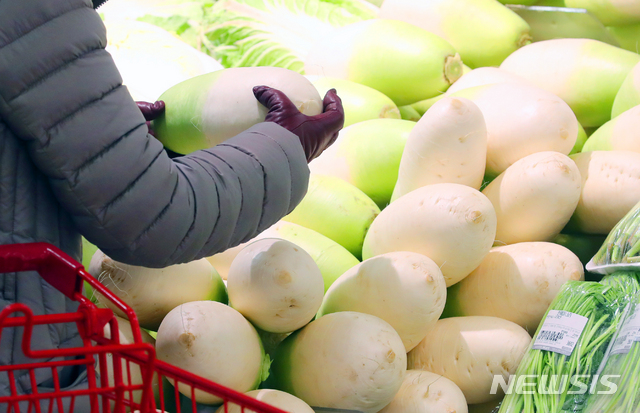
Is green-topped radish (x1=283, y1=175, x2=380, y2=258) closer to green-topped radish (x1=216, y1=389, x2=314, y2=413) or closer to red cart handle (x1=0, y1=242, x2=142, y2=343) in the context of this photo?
green-topped radish (x1=216, y1=389, x2=314, y2=413)

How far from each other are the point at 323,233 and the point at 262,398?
1.95 feet

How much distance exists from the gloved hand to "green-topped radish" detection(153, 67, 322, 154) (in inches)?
1.9

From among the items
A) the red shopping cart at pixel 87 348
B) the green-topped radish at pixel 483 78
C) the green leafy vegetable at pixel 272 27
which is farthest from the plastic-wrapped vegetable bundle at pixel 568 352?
the green leafy vegetable at pixel 272 27

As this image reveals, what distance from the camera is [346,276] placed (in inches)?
48.6

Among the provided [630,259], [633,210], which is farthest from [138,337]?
[633,210]

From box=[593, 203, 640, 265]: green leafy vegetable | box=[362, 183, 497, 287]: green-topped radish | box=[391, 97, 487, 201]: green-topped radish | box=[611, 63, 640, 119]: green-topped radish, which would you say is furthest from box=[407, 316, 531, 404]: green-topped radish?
box=[611, 63, 640, 119]: green-topped radish

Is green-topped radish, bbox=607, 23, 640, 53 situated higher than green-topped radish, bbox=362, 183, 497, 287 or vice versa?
green-topped radish, bbox=607, 23, 640, 53

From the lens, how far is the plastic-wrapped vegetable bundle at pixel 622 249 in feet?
3.66

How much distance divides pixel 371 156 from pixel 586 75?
787mm

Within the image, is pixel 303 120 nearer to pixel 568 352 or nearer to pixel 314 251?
pixel 314 251

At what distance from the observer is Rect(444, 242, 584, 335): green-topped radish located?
1239mm

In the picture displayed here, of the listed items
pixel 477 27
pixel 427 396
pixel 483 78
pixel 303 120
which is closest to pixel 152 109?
pixel 303 120

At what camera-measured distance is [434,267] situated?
1.14 m

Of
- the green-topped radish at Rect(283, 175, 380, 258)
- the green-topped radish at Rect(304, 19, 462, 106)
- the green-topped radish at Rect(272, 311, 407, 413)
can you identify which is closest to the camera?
the green-topped radish at Rect(272, 311, 407, 413)
